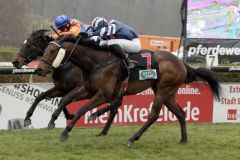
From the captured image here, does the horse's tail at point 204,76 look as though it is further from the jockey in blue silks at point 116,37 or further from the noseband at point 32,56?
the noseband at point 32,56

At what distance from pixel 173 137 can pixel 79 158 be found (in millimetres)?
2209

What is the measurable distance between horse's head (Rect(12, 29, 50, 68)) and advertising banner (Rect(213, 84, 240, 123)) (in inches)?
146

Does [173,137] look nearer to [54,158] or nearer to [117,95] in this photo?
[117,95]

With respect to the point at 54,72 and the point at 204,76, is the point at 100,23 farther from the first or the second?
A: the point at 204,76

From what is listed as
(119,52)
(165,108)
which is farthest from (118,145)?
(165,108)

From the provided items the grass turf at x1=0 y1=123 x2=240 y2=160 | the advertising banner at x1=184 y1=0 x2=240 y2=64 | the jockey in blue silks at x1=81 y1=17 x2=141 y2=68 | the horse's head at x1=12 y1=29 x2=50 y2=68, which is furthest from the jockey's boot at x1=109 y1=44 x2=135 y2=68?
the advertising banner at x1=184 y1=0 x2=240 y2=64

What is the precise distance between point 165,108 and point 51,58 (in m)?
3.70

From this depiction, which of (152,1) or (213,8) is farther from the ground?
(213,8)

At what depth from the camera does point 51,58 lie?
19.0ft

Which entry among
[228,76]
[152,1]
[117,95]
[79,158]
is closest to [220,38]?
[228,76]

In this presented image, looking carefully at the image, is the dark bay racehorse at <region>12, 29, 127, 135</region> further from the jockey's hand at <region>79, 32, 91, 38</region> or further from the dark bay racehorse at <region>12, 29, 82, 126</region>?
the jockey's hand at <region>79, 32, 91, 38</region>

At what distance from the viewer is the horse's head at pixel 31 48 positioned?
726cm

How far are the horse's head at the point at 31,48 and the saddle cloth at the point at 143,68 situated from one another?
1634 mm

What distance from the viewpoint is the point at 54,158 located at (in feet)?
17.6
